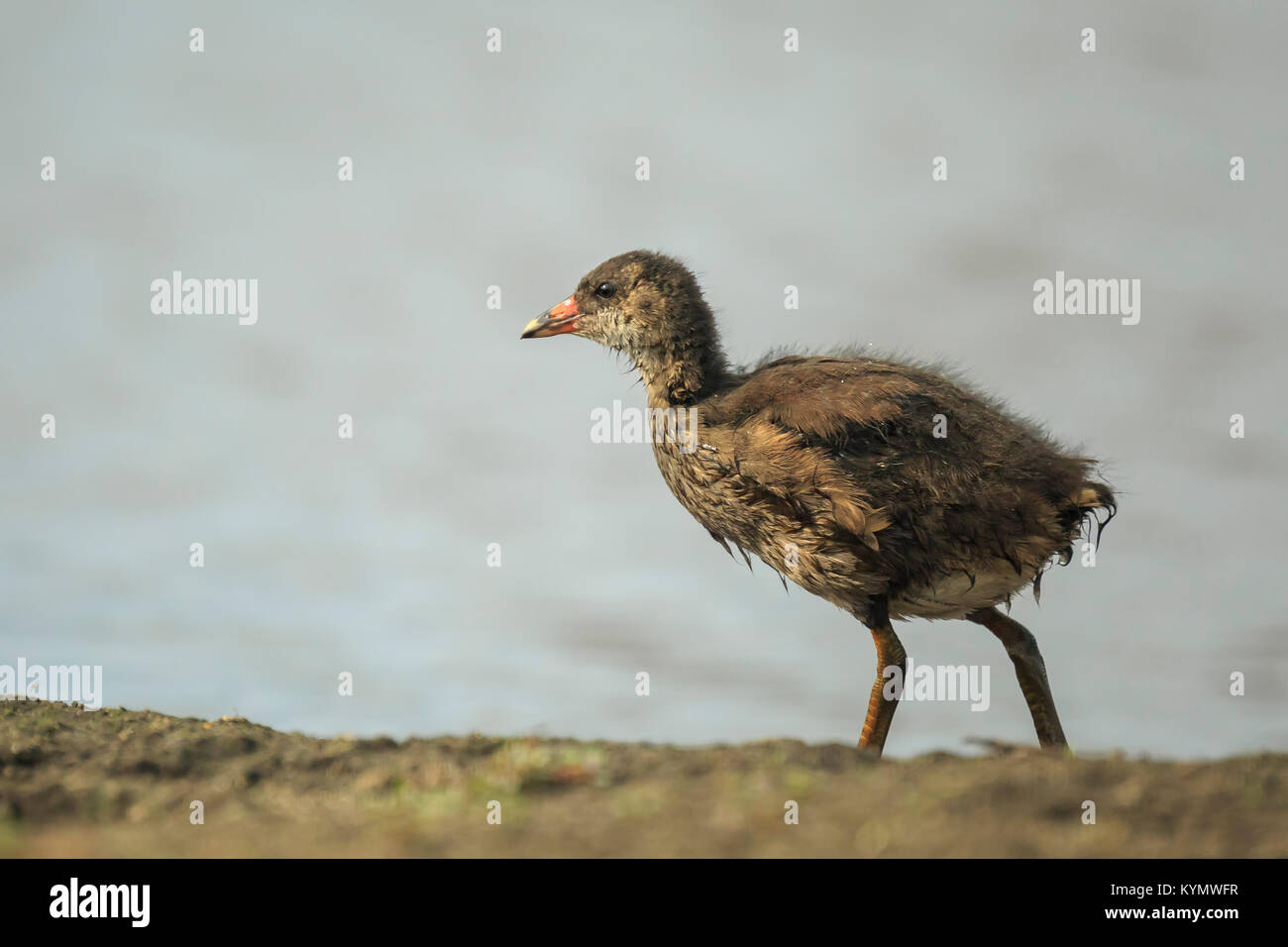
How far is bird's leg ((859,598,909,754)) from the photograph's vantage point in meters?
6.84

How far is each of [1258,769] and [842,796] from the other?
2.05 m

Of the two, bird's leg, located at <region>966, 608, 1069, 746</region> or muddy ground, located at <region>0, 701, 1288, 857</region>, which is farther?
bird's leg, located at <region>966, 608, 1069, 746</region>

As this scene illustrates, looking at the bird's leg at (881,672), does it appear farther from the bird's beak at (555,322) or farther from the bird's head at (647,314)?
the bird's beak at (555,322)

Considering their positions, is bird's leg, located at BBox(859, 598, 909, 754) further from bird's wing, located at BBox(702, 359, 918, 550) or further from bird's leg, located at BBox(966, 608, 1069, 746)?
bird's leg, located at BBox(966, 608, 1069, 746)

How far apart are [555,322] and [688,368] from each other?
1.23 metres

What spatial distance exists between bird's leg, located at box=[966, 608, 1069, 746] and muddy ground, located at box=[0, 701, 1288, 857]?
170 centimetres

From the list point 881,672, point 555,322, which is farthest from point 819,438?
point 555,322

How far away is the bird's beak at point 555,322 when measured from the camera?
8.44m

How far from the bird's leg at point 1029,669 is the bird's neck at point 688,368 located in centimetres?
219

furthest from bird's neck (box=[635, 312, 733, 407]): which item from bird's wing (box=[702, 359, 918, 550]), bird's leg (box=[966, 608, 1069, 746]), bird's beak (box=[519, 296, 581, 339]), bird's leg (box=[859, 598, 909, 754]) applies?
bird's leg (box=[966, 608, 1069, 746])

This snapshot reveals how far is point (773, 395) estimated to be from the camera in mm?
7320

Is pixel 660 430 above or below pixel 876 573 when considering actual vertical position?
above

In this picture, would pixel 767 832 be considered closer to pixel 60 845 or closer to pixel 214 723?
pixel 60 845
